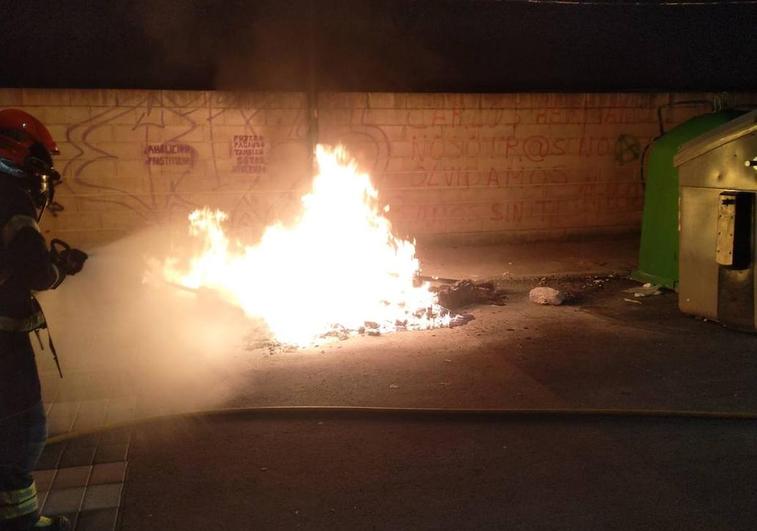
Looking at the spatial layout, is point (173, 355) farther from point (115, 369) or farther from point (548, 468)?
point (548, 468)

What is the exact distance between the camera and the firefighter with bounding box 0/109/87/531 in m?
3.45

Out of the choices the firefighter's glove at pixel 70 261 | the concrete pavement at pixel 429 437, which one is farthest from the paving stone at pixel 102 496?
the firefighter's glove at pixel 70 261

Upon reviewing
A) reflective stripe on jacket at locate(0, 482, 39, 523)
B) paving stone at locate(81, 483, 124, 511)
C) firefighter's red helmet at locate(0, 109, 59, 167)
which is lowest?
paving stone at locate(81, 483, 124, 511)

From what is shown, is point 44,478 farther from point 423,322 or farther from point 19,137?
point 423,322

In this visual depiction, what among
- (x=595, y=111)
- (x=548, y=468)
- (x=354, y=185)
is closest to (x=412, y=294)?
(x=354, y=185)

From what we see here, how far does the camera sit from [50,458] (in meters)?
4.53

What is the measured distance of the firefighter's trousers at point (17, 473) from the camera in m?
3.47

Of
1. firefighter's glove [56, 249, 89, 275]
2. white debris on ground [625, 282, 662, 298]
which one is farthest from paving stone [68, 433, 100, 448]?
Answer: white debris on ground [625, 282, 662, 298]

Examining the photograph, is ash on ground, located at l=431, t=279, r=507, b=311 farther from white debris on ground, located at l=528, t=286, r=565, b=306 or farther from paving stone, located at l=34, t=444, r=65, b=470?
paving stone, located at l=34, t=444, r=65, b=470

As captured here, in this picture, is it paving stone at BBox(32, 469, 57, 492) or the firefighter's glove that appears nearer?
the firefighter's glove

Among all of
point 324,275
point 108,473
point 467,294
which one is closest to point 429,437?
point 108,473

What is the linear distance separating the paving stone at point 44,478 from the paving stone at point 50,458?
0.15 feet

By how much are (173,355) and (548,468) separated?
381 cm

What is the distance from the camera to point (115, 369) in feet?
20.4
